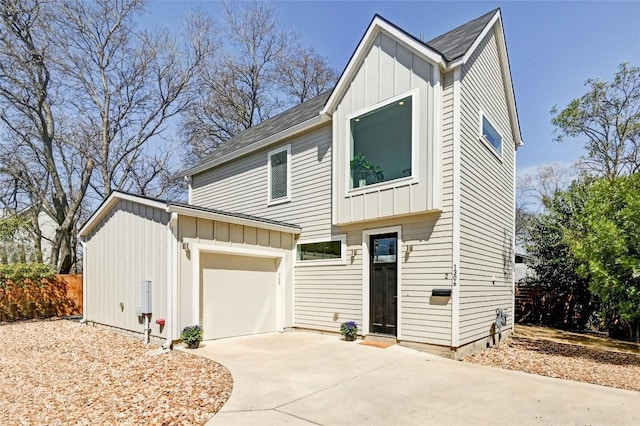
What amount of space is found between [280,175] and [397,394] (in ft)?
23.1

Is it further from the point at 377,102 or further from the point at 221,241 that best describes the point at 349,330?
the point at 377,102

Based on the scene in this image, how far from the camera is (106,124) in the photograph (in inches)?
684

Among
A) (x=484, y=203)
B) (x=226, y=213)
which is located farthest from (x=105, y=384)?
(x=484, y=203)

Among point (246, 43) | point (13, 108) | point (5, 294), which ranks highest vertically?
point (246, 43)

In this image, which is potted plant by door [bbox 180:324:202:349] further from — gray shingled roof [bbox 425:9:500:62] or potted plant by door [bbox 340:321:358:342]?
gray shingled roof [bbox 425:9:500:62]

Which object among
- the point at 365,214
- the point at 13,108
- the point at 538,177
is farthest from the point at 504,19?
the point at 538,177

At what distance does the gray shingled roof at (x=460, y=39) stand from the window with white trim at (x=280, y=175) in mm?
4571

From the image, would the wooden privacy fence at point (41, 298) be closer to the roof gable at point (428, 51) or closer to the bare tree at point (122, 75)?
the bare tree at point (122, 75)

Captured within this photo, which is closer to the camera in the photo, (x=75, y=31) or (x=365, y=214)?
(x=365, y=214)

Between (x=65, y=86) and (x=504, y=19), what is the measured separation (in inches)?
677

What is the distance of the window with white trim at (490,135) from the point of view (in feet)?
27.0

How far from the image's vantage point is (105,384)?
5.12 meters

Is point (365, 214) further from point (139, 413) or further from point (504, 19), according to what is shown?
point (504, 19)

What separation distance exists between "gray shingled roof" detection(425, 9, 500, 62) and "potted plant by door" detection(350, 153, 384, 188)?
2.49m
